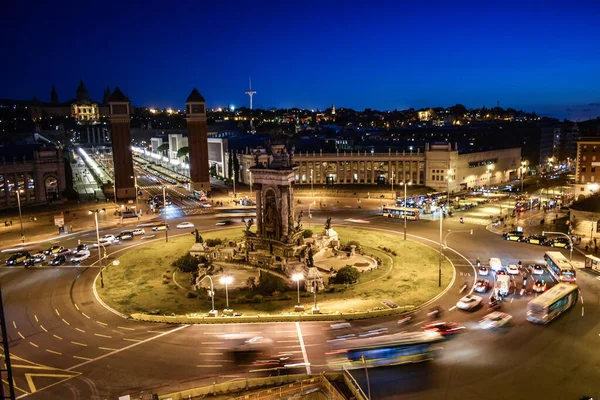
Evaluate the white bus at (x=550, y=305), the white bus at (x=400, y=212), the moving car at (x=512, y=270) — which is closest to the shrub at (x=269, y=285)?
the white bus at (x=550, y=305)

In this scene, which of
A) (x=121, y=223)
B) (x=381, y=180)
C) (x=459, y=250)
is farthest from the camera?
(x=381, y=180)

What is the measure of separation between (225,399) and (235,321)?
51.5ft

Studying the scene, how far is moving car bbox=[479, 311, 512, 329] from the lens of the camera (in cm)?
4225

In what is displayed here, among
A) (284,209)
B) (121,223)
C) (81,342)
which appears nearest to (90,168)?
(121,223)

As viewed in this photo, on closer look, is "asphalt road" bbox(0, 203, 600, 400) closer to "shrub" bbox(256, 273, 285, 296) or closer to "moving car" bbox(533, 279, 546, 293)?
"moving car" bbox(533, 279, 546, 293)

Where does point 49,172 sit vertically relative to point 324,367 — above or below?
above

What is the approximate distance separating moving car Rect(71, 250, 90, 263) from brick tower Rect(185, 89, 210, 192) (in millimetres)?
66868

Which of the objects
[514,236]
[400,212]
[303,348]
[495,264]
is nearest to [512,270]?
[495,264]

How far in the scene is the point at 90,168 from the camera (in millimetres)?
192625

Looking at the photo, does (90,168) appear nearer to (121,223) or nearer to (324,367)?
(121,223)

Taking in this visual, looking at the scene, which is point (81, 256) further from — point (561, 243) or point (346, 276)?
point (561, 243)

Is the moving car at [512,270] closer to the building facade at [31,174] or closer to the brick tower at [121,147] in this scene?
the brick tower at [121,147]

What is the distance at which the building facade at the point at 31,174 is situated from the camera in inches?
4449

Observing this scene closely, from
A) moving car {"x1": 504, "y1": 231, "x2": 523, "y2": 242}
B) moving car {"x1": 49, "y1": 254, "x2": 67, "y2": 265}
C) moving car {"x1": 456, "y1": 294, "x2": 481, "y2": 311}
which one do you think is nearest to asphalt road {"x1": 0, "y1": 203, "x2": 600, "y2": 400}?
moving car {"x1": 456, "y1": 294, "x2": 481, "y2": 311}
